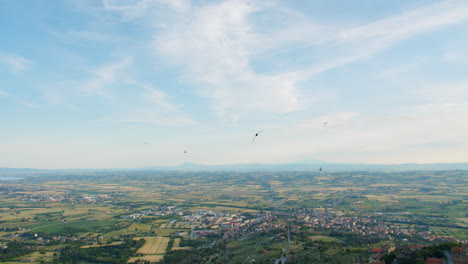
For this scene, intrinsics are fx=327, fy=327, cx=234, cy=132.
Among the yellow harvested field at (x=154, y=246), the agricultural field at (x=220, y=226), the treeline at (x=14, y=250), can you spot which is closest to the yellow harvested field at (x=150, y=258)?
the agricultural field at (x=220, y=226)

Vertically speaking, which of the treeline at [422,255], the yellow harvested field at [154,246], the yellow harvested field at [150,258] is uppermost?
the treeline at [422,255]

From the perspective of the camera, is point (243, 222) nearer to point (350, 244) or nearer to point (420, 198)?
point (350, 244)

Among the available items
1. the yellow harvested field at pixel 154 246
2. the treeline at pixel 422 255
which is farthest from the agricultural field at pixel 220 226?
the treeline at pixel 422 255

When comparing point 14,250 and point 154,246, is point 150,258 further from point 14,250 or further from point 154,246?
point 14,250

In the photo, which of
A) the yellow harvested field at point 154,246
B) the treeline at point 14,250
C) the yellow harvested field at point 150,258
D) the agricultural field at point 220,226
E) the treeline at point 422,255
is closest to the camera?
the treeline at point 422,255

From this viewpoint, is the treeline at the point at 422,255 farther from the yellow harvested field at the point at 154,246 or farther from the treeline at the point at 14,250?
the treeline at the point at 14,250

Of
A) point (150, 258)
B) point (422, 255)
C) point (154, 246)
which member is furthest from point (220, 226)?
point (422, 255)

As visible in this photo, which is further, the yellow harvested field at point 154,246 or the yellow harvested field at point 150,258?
the yellow harvested field at point 154,246

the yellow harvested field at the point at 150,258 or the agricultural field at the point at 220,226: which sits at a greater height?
the agricultural field at the point at 220,226

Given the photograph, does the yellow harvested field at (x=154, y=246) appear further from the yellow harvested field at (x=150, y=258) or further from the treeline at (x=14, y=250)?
the treeline at (x=14, y=250)

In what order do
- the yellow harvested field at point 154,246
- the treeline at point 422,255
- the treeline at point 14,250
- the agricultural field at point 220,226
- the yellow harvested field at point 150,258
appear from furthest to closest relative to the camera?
1. the yellow harvested field at point 154,246
2. the treeline at point 14,250
3. the agricultural field at point 220,226
4. the yellow harvested field at point 150,258
5. the treeline at point 422,255
